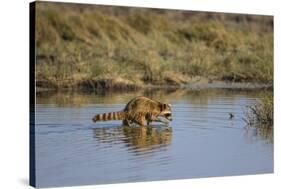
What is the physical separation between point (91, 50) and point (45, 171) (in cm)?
168

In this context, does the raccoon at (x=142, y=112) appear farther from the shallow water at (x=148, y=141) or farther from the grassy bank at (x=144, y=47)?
the grassy bank at (x=144, y=47)

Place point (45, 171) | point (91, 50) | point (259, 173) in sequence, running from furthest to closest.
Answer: point (259, 173), point (91, 50), point (45, 171)

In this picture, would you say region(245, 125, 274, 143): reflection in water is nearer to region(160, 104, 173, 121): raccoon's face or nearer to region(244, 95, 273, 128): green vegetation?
region(244, 95, 273, 128): green vegetation

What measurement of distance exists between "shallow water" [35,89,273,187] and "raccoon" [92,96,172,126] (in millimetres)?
74

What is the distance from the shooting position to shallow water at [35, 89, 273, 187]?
10203mm

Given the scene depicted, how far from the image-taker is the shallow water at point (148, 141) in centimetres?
1020

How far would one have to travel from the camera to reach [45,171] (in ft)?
32.9

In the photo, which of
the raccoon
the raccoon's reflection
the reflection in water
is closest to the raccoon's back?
the raccoon

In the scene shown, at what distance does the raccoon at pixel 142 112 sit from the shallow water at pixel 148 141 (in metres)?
0.07

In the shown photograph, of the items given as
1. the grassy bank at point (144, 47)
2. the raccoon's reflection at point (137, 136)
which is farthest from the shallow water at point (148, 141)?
the grassy bank at point (144, 47)

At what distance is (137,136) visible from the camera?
1087cm

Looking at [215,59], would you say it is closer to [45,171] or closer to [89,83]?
[89,83]

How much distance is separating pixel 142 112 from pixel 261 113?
1.82 meters
